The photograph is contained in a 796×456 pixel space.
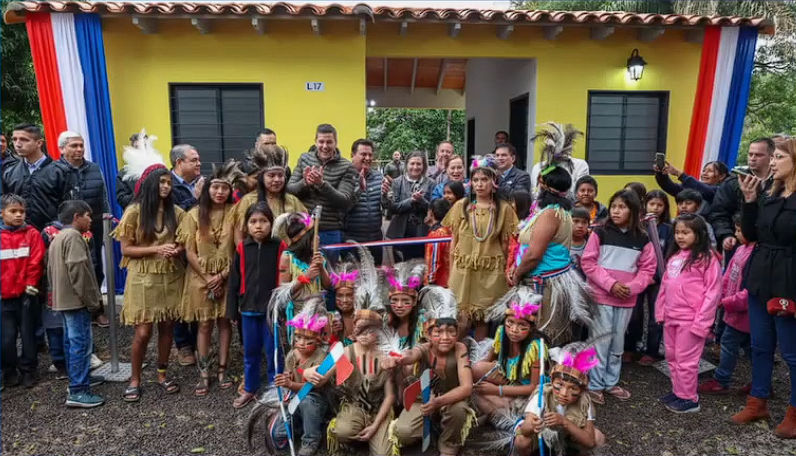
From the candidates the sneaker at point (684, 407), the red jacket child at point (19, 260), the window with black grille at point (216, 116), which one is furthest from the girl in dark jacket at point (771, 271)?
the window with black grille at point (216, 116)

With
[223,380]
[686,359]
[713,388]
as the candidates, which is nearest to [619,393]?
[686,359]

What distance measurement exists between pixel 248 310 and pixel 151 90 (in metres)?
4.68

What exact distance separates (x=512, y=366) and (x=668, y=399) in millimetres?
1514

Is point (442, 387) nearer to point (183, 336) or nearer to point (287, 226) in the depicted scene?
point (287, 226)

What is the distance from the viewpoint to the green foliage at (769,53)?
46.8 feet

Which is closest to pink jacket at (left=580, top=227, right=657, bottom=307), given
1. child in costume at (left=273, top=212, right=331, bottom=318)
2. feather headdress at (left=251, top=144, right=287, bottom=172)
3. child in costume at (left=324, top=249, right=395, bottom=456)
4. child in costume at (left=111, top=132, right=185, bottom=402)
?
child in costume at (left=324, top=249, right=395, bottom=456)

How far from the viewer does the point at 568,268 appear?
3.62 m

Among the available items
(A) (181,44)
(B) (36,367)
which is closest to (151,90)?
(A) (181,44)

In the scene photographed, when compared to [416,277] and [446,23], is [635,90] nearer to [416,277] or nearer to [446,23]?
[446,23]

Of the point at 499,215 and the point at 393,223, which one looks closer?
the point at 499,215

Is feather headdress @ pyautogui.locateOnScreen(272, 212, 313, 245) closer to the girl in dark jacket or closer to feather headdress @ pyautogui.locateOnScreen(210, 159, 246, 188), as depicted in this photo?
feather headdress @ pyautogui.locateOnScreen(210, 159, 246, 188)

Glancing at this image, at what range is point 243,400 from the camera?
3848 millimetres

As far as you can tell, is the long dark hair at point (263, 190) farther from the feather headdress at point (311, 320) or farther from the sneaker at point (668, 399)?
the sneaker at point (668, 399)

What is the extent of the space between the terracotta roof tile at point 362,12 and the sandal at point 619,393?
4.96m
